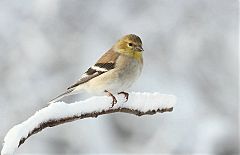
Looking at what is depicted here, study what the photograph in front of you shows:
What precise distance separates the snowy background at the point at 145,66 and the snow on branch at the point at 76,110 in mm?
4360

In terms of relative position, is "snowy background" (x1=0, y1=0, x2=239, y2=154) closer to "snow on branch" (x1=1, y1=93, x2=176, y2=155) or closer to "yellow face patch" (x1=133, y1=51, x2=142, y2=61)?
"yellow face patch" (x1=133, y1=51, x2=142, y2=61)

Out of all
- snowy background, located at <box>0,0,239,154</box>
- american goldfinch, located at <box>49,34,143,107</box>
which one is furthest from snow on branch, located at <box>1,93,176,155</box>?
snowy background, located at <box>0,0,239,154</box>

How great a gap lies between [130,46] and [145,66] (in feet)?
12.5

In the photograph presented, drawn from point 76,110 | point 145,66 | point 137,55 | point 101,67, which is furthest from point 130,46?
point 145,66

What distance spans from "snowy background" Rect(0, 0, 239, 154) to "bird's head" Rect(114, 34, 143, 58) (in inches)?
120

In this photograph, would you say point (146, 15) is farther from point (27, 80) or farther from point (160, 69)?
point (27, 80)

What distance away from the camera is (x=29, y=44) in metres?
7.09

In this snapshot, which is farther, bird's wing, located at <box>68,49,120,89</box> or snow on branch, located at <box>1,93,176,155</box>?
bird's wing, located at <box>68,49,120,89</box>

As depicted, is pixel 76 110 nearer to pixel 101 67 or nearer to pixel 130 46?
pixel 101 67

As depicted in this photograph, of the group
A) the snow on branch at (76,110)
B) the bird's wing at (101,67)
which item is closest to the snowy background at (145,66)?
the bird's wing at (101,67)

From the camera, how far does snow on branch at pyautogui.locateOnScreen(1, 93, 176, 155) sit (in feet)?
4.30

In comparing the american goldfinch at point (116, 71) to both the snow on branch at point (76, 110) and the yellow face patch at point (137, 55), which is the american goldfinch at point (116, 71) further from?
the snow on branch at point (76, 110)

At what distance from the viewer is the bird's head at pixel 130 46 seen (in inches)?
128

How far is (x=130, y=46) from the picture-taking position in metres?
3.32
